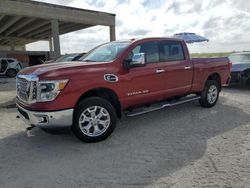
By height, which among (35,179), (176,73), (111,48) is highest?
(111,48)

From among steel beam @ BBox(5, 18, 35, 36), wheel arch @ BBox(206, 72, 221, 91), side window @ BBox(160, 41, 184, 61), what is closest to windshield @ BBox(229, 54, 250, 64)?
wheel arch @ BBox(206, 72, 221, 91)

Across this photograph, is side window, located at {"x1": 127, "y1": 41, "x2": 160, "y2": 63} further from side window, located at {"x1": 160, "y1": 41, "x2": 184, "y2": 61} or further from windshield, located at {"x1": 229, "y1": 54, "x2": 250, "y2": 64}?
windshield, located at {"x1": 229, "y1": 54, "x2": 250, "y2": 64}

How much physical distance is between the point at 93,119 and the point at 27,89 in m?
1.24

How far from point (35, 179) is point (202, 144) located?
8.95 feet

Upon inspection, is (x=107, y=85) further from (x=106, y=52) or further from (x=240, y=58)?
(x=240, y=58)

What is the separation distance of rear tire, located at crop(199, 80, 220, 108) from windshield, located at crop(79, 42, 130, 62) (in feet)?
9.04

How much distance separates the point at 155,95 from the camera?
6164 millimetres

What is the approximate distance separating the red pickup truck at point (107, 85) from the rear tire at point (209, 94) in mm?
187

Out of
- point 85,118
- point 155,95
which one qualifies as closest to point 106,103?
point 85,118

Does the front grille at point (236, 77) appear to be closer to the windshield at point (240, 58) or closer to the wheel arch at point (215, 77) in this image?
the windshield at point (240, 58)

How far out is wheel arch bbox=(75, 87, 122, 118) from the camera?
515 centimetres

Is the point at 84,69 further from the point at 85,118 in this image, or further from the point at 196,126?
the point at 196,126

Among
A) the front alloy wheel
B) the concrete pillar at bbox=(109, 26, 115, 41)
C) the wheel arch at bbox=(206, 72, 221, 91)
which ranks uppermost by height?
the concrete pillar at bbox=(109, 26, 115, 41)

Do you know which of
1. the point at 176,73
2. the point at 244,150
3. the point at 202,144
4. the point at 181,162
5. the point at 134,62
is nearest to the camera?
the point at 181,162
